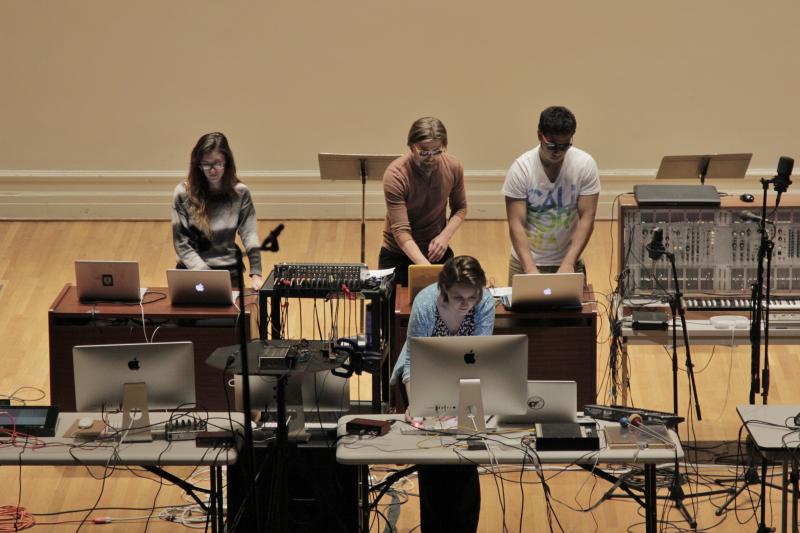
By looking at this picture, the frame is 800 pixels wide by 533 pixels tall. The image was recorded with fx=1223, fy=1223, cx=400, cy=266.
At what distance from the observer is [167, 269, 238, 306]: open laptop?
579 centimetres

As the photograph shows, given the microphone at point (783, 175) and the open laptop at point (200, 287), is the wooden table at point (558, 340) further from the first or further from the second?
the microphone at point (783, 175)

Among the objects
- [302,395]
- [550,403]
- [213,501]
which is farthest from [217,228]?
[550,403]

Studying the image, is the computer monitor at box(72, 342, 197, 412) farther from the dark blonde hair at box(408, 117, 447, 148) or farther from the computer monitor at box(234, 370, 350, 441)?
the dark blonde hair at box(408, 117, 447, 148)

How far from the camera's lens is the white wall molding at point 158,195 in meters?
8.98

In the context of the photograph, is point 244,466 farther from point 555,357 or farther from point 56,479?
point 555,357

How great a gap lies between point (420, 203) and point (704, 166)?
1.87 metres

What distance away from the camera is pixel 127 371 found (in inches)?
181

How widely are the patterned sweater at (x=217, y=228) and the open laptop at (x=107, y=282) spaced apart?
38cm

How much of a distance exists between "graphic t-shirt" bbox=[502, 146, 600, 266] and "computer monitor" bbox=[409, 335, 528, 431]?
1706 mm

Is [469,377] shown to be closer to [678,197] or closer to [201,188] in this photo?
[678,197]

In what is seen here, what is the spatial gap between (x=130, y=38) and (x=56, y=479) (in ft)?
13.4

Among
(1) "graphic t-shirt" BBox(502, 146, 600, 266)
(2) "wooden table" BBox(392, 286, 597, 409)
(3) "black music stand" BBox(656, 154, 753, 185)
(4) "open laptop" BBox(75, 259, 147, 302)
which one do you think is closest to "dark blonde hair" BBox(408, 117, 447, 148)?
(1) "graphic t-shirt" BBox(502, 146, 600, 266)

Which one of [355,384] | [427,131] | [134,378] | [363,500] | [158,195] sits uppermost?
[427,131]

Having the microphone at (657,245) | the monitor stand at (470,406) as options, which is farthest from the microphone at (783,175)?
the monitor stand at (470,406)
